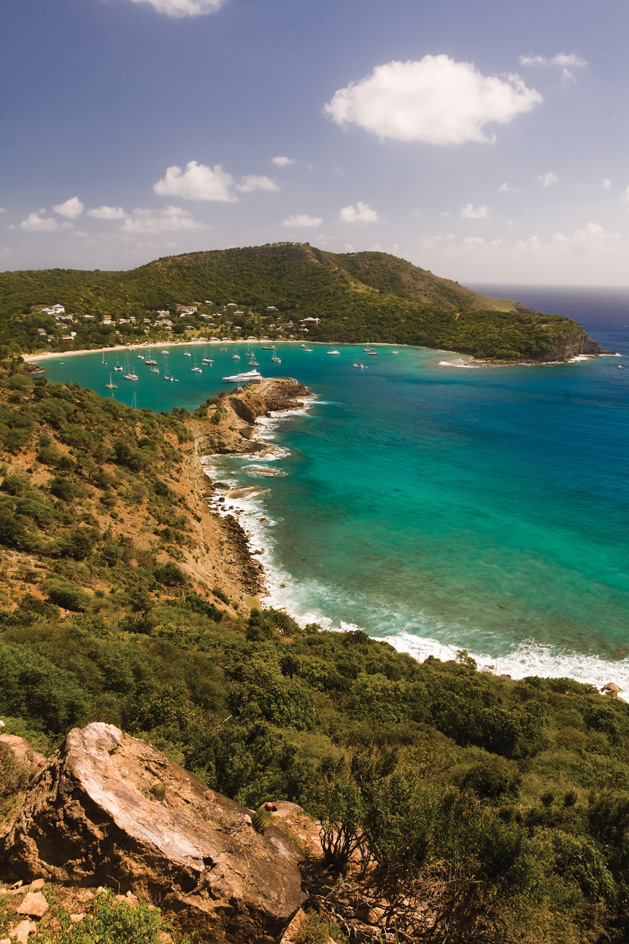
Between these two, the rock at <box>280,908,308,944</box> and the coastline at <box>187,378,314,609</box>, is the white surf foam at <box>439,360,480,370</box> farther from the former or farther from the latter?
the rock at <box>280,908,308,944</box>

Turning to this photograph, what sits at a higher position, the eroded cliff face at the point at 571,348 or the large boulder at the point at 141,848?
the eroded cliff face at the point at 571,348

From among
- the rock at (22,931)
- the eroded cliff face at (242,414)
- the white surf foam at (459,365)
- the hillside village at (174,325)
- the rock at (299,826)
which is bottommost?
the rock at (299,826)

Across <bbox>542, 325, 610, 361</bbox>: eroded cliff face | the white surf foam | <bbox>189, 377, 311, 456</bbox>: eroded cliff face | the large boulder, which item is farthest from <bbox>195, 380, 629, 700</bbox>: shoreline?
<bbox>542, 325, 610, 361</bbox>: eroded cliff face

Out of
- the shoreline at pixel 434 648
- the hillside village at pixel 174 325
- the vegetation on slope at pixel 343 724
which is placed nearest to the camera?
the vegetation on slope at pixel 343 724

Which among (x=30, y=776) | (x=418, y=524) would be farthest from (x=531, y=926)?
(x=418, y=524)

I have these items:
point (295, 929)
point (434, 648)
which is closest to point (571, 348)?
point (434, 648)

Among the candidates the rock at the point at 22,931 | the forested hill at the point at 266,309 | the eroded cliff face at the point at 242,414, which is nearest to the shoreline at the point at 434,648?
the eroded cliff face at the point at 242,414

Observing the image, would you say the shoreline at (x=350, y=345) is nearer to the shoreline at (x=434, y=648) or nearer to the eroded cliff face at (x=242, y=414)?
→ the eroded cliff face at (x=242, y=414)
